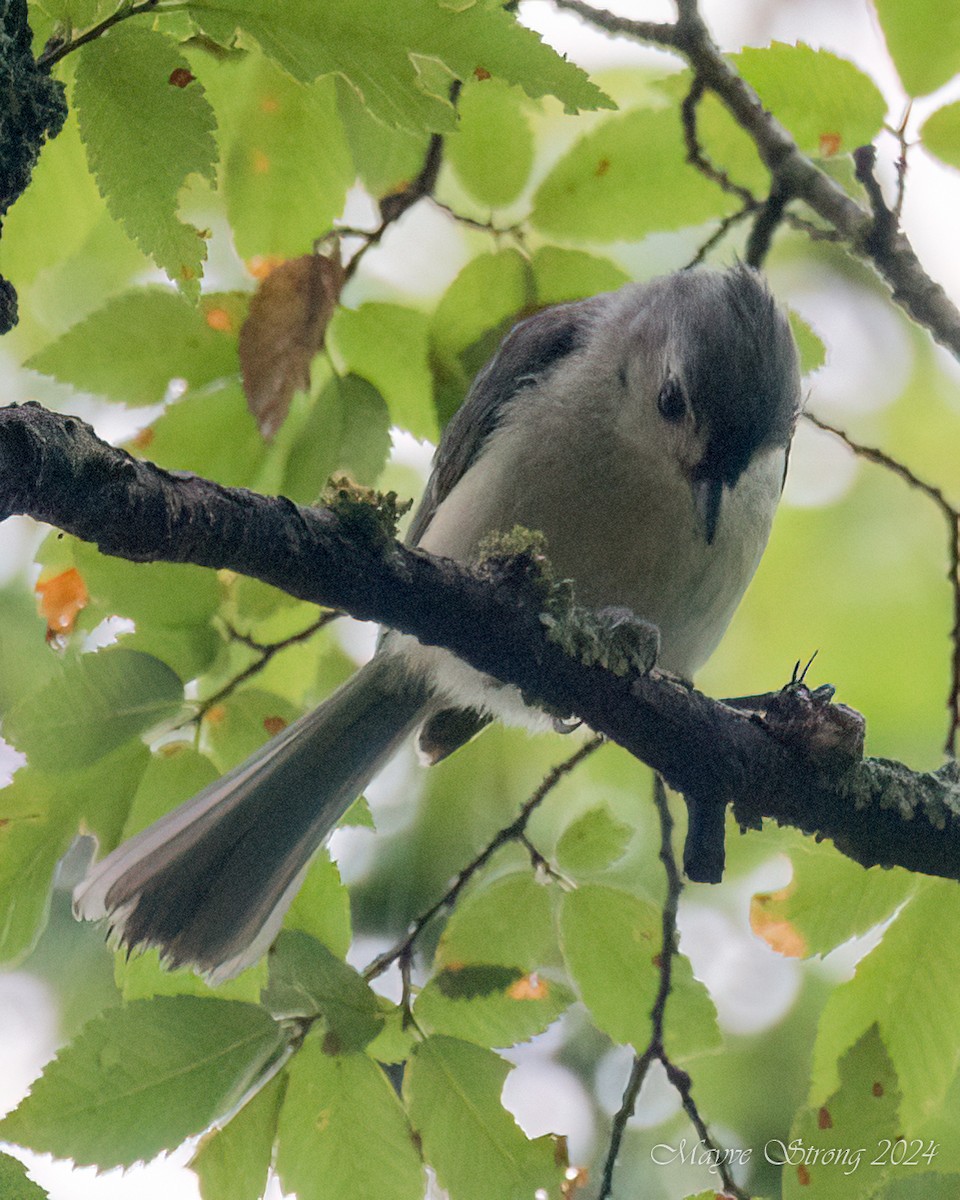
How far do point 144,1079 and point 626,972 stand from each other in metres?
0.93

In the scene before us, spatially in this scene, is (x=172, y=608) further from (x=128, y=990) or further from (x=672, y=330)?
(x=672, y=330)

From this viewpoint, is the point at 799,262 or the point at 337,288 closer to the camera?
the point at 337,288

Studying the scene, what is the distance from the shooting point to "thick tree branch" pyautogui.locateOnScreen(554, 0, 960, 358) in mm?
2916

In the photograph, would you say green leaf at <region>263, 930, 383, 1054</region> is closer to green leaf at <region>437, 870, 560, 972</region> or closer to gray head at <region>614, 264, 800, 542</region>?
green leaf at <region>437, 870, 560, 972</region>

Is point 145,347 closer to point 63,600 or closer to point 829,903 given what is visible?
point 63,600

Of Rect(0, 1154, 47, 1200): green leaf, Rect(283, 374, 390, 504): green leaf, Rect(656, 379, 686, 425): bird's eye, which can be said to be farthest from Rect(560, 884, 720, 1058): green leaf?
Rect(656, 379, 686, 425): bird's eye

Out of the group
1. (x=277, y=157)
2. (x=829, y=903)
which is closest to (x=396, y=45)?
(x=277, y=157)

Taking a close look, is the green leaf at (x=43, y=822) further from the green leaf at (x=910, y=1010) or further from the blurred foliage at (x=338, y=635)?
the green leaf at (x=910, y=1010)

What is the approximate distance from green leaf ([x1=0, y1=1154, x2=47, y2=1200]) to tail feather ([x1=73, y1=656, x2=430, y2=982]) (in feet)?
2.55

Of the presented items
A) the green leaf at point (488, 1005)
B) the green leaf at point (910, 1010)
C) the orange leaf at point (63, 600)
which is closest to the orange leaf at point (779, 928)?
the green leaf at point (910, 1010)

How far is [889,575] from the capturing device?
14.3 ft

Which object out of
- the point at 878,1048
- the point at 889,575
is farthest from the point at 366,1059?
the point at 889,575

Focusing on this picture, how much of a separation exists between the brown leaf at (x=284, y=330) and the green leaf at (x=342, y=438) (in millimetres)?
97

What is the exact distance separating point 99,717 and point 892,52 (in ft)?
6.68
